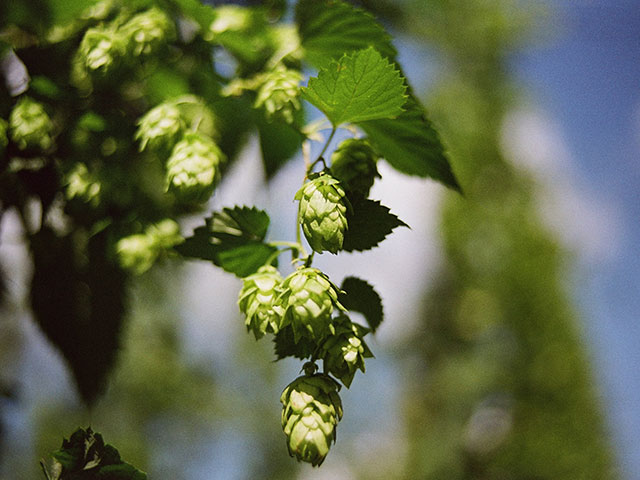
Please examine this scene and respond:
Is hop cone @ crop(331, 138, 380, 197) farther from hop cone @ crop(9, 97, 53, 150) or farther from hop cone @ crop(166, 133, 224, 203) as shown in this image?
hop cone @ crop(9, 97, 53, 150)

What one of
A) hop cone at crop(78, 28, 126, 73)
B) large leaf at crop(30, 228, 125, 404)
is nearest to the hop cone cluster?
large leaf at crop(30, 228, 125, 404)

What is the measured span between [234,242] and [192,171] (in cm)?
6

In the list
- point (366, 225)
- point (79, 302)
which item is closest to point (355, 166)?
point (366, 225)

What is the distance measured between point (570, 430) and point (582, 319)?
4.63 feet

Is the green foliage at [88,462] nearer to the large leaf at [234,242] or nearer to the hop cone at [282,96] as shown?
the large leaf at [234,242]

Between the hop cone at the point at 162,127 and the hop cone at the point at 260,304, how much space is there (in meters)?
0.14

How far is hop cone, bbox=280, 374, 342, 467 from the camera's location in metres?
0.26

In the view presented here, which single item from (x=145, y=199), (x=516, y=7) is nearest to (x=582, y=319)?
(x=516, y=7)

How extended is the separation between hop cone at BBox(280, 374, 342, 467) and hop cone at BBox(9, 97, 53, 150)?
0.29 m

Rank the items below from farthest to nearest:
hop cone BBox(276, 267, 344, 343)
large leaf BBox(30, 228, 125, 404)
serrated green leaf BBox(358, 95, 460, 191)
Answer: large leaf BBox(30, 228, 125, 404) → serrated green leaf BBox(358, 95, 460, 191) → hop cone BBox(276, 267, 344, 343)

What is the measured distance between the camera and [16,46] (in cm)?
46

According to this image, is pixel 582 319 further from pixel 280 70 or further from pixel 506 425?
pixel 280 70

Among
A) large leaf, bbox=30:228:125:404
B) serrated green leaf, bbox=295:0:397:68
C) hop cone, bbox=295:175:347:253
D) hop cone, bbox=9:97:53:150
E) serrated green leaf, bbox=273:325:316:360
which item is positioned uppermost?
serrated green leaf, bbox=295:0:397:68

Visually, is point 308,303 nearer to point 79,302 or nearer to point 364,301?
point 364,301
